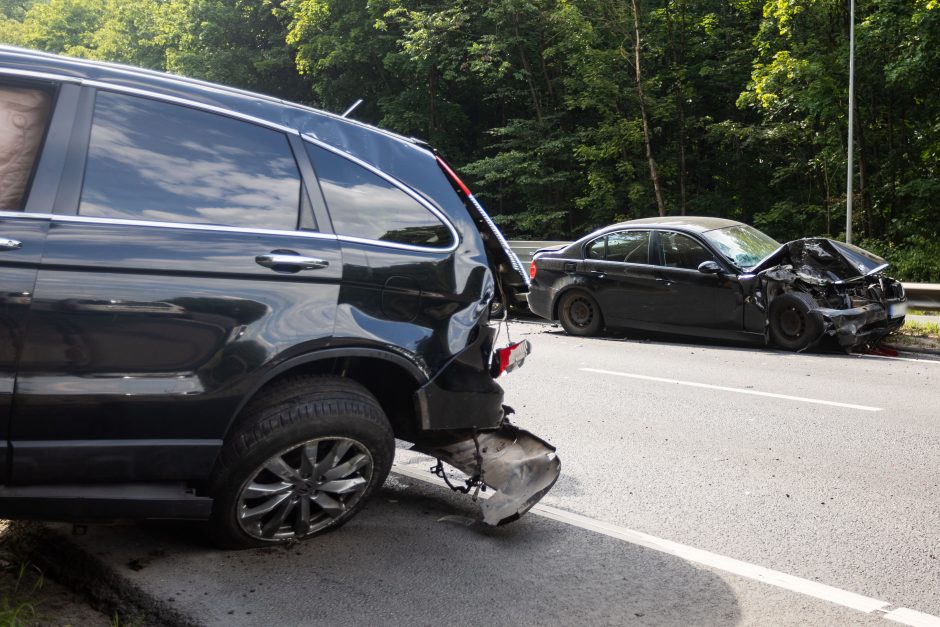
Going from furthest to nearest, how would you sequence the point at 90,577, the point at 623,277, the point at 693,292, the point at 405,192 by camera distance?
the point at 623,277 → the point at 693,292 → the point at 405,192 → the point at 90,577

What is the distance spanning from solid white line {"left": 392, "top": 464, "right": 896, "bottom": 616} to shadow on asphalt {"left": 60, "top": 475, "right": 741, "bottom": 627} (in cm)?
10

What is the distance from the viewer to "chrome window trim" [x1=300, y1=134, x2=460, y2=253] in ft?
13.2

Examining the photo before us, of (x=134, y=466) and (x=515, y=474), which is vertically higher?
(x=134, y=466)

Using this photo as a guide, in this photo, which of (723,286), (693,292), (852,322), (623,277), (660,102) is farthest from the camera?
(660,102)

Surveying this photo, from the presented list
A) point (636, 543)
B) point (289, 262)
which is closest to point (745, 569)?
point (636, 543)

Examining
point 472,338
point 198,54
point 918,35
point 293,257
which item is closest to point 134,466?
point 293,257

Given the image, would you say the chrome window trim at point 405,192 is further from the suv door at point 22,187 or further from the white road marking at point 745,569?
the white road marking at point 745,569

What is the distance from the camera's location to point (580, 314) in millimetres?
13070

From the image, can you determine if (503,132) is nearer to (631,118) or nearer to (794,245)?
(631,118)

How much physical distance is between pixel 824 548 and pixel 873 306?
292 inches

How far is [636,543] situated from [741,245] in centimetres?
822

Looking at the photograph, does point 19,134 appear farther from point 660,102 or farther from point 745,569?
point 660,102

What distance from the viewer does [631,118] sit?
32.0 metres

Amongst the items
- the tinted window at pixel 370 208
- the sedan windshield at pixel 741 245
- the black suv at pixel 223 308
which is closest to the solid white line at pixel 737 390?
the sedan windshield at pixel 741 245
